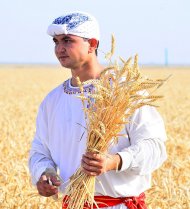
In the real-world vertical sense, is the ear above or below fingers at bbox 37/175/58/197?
above

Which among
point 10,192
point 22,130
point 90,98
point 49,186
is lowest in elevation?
point 22,130

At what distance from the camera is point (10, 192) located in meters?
5.57

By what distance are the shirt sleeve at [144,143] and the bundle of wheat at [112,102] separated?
4.4 inches

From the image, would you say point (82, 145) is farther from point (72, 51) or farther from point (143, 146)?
point (72, 51)

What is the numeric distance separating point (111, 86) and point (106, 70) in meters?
0.11

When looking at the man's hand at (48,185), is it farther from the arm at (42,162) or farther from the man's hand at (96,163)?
the man's hand at (96,163)

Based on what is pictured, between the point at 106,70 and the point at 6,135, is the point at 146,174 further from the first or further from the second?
the point at 6,135

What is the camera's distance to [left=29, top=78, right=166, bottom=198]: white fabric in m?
3.28

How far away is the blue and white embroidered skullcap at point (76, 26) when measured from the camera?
341 centimetres

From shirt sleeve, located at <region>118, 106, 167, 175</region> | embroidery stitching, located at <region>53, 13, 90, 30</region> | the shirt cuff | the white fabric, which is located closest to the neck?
the white fabric

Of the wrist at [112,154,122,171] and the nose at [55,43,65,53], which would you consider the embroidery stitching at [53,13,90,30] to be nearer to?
the nose at [55,43,65,53]

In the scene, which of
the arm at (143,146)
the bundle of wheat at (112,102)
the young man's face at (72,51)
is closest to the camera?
the bundle of wheat at (112,102)

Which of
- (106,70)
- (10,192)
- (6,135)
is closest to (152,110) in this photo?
(106,70)

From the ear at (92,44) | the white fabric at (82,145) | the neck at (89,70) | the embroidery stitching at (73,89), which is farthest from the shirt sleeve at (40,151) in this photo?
the ear at (92,44)
